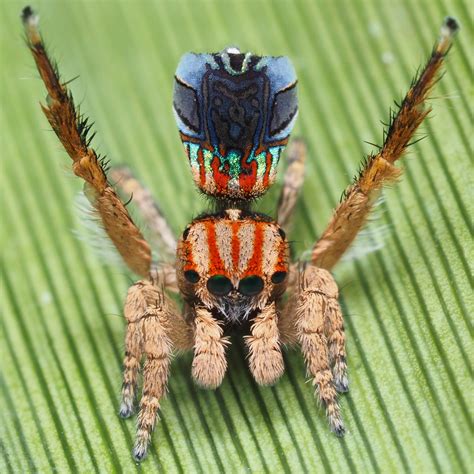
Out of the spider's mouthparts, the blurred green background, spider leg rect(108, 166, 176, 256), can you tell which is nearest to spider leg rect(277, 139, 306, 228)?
the blurred green background

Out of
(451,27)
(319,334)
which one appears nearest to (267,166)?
(319,334)

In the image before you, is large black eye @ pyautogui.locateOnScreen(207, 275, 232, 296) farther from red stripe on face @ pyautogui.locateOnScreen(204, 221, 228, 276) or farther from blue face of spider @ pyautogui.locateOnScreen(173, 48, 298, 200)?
blue face of spider @ pyautogui.locateOnScreen(173, 48, 298, 200)

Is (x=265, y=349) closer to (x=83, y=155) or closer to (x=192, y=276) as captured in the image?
(x=192, y=276)

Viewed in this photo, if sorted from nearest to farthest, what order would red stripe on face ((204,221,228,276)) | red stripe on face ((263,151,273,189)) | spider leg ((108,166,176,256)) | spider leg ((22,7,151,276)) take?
spider leg ((22,7,151,276)) < red stripe on face ((204,221,228,276)) < red stripe on face ((263,151,273,189)) < spider leg ((108,166,176,256))

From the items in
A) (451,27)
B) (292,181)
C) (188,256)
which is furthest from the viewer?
(292,181)

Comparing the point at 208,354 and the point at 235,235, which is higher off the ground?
the point at 235,235

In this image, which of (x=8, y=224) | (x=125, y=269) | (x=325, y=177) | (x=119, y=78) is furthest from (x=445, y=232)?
(x=8, y=224)

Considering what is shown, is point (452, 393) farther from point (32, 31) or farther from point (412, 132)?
point (32, 31)
